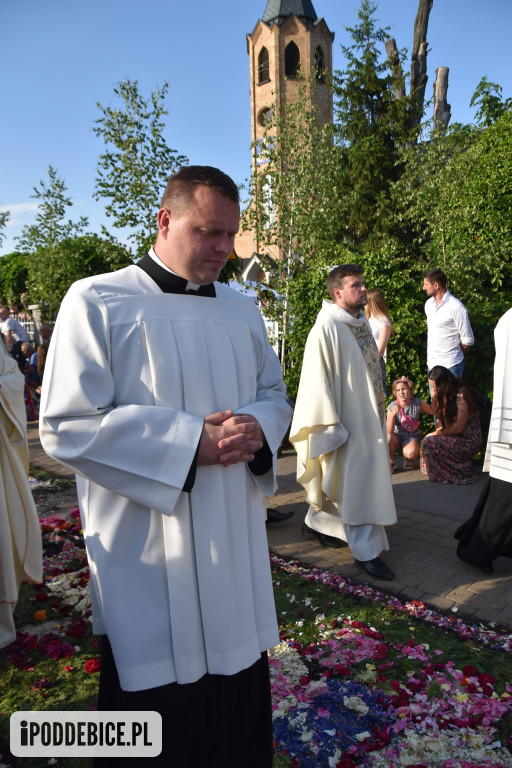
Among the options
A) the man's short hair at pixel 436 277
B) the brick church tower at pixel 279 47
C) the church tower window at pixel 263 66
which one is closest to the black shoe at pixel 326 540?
the man's short hair at pixel 436 277

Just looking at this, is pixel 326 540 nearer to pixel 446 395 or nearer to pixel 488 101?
pixel 446 395

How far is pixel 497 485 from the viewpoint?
3.96m

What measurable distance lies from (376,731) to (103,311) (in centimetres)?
210

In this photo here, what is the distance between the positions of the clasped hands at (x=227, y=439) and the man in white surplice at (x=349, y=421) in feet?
7.71

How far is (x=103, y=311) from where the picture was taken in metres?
1.80

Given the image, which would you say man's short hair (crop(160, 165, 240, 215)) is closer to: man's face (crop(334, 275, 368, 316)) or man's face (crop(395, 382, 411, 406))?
man's face (crop(334, 275, 368, 316))

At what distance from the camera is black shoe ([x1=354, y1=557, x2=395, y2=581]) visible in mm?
4012

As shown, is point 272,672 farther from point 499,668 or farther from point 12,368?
point 12,368

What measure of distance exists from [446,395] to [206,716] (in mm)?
5217

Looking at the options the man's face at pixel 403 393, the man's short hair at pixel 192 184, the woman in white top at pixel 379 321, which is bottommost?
the man's face at pixel 403 393

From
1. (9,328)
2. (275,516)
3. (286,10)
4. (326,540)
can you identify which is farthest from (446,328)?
(286,10)

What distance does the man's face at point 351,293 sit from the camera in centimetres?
425

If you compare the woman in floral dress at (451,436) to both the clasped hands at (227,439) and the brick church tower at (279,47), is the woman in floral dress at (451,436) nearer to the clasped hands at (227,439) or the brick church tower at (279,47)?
the clasped hands at (227,439)

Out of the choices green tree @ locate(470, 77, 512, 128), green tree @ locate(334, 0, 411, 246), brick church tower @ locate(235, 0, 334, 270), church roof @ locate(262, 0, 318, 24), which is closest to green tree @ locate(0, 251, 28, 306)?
brick church tower @ locate(235, 0, 334, 270)
